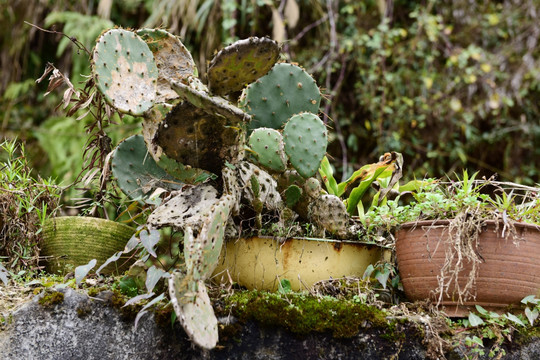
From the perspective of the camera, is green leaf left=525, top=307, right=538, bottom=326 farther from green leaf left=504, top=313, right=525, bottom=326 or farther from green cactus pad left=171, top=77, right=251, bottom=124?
green cactus pad left=171, top=77, right=251, bottom=124

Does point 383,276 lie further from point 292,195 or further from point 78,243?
point 78,243

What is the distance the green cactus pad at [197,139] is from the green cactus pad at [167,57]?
0.43 meters

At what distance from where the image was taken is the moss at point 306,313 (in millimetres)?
1581

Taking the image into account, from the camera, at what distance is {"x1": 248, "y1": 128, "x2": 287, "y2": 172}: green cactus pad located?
1.87 meters

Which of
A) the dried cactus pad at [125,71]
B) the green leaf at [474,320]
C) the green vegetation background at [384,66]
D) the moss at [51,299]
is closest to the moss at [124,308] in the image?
the moss at [51,299]

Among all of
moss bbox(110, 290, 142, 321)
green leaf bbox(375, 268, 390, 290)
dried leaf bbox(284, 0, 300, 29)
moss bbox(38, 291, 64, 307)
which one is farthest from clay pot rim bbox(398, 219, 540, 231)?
dried leaf bbox(284, 0, 300, 29)

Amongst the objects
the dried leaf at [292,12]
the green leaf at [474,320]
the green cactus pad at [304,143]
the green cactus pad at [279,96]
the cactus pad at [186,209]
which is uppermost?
the dried leaf at [292,12]

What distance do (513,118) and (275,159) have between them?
3.73m

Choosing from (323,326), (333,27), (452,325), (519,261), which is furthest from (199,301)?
(333,27)

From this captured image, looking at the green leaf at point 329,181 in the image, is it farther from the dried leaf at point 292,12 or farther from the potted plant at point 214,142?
the dried leaf at point 292,12

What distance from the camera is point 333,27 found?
4449 millimetres

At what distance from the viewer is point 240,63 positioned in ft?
5.34

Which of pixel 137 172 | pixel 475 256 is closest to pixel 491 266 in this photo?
pixel 475 256

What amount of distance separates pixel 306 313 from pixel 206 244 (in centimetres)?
41
